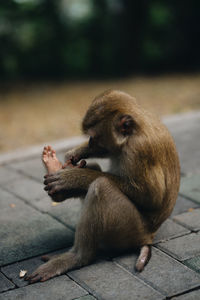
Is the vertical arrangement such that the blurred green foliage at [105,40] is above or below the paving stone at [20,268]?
above

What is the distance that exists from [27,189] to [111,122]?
2.25m

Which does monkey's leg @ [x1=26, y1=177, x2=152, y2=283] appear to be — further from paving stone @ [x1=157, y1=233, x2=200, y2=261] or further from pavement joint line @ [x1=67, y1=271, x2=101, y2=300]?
paving stone @ [x1=157, y1=233, x2=200, y2=261]

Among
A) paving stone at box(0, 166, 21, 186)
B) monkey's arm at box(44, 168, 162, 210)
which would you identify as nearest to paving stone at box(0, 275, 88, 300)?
monkey's arm at box(44, 168, 162, 210)

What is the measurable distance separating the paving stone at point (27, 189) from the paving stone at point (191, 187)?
1.51 metres

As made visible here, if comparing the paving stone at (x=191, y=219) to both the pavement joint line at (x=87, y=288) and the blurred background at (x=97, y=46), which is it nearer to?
the pavement joint line at (x=87, y=288)

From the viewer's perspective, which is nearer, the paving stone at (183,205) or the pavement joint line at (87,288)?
the pavement joint line at (87,288)

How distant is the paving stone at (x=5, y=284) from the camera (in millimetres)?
3570

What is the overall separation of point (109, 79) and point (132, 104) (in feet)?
30.6

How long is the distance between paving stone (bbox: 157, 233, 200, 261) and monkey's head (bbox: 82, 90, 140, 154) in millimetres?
974

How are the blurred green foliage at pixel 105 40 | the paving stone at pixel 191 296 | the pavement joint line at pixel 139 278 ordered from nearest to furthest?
1. the paving stone at pixel 191 296
2. the pavement joint line at pixel 139 278
3. the blurred green foliage at pixel 105 40

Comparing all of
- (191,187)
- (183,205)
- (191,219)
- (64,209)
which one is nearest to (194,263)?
(191,219)

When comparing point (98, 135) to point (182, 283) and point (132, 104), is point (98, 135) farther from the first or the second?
point (182, 283)

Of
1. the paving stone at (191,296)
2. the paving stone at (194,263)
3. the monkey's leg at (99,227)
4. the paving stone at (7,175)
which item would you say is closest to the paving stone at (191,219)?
the paving stone at (194,263)

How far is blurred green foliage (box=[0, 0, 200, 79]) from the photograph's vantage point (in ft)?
44.1
